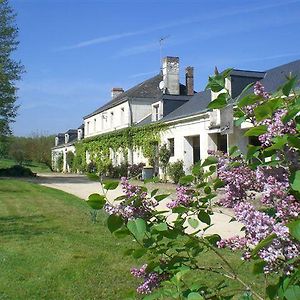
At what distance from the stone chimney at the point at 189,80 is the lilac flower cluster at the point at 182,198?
110ft

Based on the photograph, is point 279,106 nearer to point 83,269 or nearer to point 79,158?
point 83,269

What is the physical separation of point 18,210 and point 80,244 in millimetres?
5606

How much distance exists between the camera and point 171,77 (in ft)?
114

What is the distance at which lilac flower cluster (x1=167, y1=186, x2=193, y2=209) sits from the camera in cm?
204

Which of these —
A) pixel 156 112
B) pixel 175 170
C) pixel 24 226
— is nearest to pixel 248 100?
pixel 24 226

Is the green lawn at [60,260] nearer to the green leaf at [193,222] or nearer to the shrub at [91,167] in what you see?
the green leaf at [193,222]

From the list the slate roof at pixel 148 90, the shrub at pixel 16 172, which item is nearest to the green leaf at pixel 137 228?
the slate roof at pixel 148 90

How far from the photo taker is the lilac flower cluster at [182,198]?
6.71 ft

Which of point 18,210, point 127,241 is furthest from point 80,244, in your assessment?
point 18,210

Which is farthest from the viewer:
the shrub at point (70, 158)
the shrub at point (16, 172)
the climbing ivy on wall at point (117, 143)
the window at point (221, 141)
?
the shrub at point (70, 158)

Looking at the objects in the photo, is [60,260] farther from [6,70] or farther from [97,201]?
[6,70]

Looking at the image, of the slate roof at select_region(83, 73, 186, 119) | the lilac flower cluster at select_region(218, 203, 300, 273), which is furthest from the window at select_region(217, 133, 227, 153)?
the lilac flower cluster at select_region(218, 203, 300, 273)

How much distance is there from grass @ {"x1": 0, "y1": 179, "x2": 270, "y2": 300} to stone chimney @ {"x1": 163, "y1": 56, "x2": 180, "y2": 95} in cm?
2465

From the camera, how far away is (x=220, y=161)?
1.93 m
